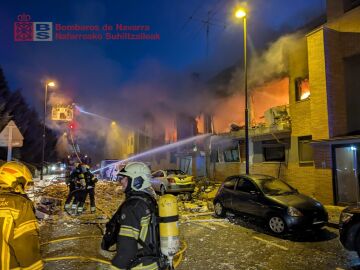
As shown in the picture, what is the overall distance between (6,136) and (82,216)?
12.3 ft

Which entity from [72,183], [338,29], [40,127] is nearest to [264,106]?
[338,29]

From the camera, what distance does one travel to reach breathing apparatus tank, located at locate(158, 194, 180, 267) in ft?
8.29

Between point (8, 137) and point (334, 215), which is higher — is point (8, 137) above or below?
above

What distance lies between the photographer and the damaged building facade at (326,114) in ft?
35.5

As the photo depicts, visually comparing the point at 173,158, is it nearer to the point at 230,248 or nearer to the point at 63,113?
the point at 63,113

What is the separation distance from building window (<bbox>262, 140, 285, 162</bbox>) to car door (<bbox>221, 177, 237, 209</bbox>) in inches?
250

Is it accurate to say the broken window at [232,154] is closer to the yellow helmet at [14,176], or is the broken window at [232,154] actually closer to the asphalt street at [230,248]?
the asphalt street at [230,248]

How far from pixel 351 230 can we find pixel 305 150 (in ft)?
27.9

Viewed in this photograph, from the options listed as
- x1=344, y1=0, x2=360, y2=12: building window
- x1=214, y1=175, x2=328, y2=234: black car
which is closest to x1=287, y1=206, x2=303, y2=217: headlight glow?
x1=214, y1=175, x2=328, y2=234: black car

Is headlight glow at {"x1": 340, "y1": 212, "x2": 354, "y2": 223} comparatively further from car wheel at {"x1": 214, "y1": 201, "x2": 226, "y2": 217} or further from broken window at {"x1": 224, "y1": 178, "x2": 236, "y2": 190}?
car wheel at {"x1": 214, "y1": 201, "x2": 226, "y2": 217}

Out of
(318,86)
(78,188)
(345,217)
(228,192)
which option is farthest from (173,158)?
(345,217)

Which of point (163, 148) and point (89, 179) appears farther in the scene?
point (163, 148)

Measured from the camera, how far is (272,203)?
7301 mm

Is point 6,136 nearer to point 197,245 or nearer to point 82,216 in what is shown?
point 82,216
